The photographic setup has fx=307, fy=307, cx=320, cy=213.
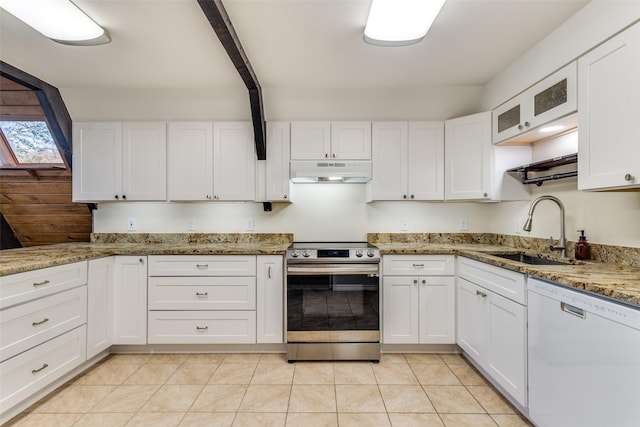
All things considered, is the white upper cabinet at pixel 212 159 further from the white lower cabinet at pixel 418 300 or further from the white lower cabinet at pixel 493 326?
the white lower cabinet at pixel 493 326

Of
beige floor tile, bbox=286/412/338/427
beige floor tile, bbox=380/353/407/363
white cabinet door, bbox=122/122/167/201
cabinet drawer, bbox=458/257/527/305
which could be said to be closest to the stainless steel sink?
cabinet drawer, bbox=458/257/527/305

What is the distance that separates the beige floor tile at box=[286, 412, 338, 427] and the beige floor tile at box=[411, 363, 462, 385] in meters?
0.75

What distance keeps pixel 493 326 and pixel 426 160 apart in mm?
1502

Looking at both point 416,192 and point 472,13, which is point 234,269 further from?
point 472,13

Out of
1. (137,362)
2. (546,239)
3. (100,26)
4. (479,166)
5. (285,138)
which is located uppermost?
(100,26)

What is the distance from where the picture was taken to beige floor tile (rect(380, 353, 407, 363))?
247 cm

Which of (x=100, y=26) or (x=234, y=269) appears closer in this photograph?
(x=100, y=26)

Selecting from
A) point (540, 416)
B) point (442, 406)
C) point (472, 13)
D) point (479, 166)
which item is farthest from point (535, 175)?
point (442, 406)

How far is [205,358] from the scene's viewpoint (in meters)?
2.51

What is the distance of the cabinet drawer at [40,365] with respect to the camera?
1695 mm

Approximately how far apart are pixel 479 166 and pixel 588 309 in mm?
1564

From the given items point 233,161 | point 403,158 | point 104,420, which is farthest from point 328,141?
point 104,420

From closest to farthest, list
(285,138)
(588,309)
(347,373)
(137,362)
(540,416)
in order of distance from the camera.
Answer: (588,309) → (540,416) → (347,373) → (137,362) → (285,138)

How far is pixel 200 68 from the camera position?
2.47 metres
